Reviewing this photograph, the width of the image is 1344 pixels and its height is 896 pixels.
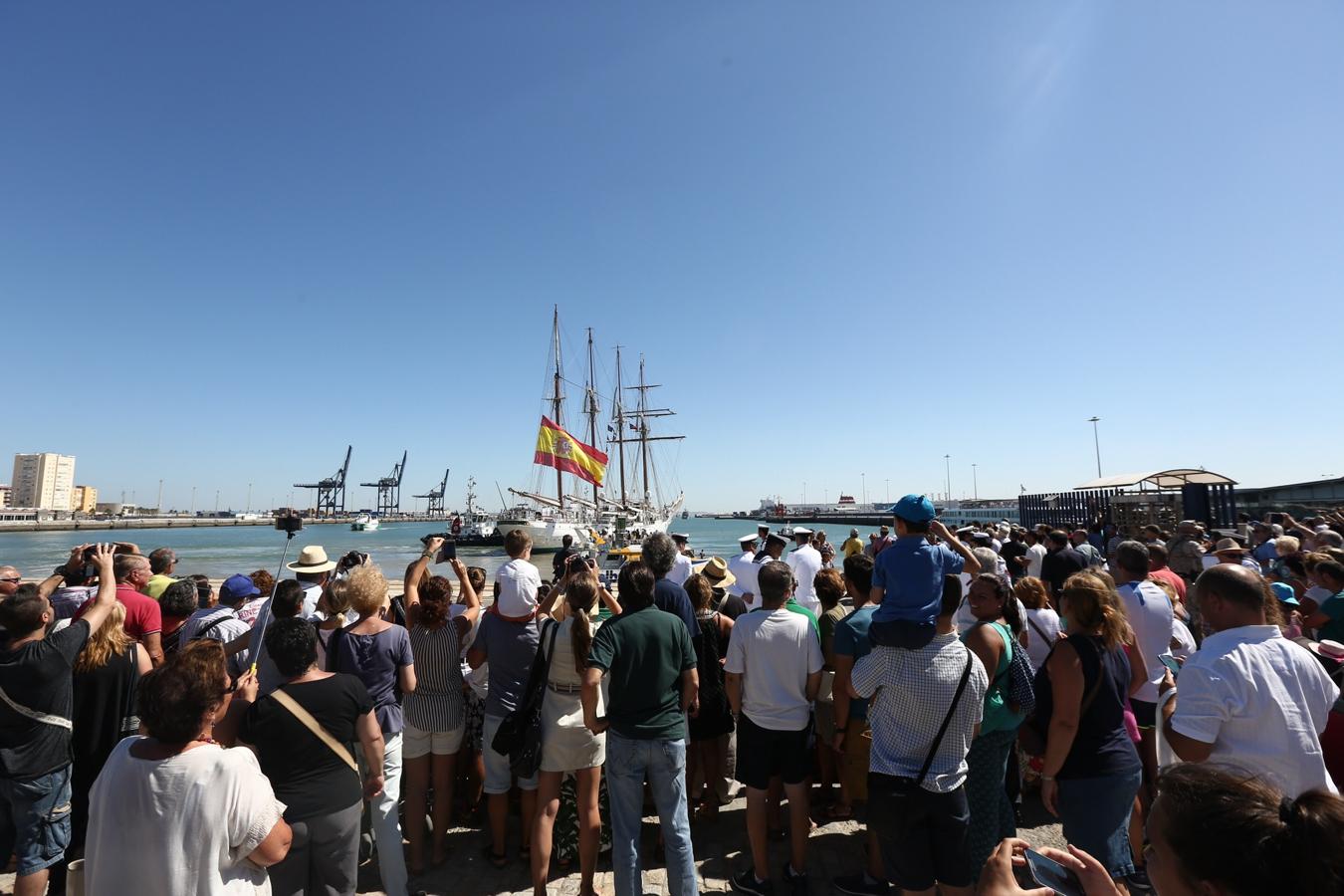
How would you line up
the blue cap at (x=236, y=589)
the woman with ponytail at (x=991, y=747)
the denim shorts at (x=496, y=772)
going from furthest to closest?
the blue cap at (x=236, y=589) → the denim shorts at (x=496, y=772) → the woman with ponytail at (x=991, y=747)

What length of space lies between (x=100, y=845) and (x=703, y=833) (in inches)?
140

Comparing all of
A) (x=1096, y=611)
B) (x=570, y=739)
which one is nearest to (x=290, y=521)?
(x=570, y=739)

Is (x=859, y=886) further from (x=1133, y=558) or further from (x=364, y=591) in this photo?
(x=364, y=591)

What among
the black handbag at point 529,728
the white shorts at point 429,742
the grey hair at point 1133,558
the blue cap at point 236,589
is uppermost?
the grey hair at point 1133,558

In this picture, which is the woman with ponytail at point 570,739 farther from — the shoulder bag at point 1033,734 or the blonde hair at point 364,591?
the shoulder bag at point 1033,734

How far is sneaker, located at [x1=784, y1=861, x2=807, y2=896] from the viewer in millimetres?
3588

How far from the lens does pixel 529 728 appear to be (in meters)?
3.64

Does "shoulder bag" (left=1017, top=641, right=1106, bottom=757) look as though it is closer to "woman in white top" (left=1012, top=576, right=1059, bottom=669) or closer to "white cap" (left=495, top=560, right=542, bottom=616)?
"woman in white top" (left=1012, top=576, right=1059, bottom=669)

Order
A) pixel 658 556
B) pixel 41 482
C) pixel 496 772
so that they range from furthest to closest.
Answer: pixel 41 482, pixel 658 556, pixel 496 772

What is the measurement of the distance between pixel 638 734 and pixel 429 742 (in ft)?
5.60

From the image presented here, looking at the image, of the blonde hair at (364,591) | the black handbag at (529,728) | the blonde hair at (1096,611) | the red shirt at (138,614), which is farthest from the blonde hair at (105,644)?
the blonde hair at (1096,611)

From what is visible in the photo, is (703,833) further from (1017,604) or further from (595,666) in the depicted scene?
(1017,604)

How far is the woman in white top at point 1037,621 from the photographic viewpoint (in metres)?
4.05

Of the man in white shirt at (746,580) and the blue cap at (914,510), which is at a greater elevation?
the blue cap at (914,510)
